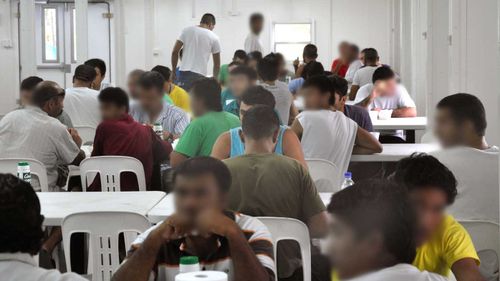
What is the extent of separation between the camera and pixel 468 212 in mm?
3904

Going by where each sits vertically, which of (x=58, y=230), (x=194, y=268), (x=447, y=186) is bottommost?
(x=58, y=230)

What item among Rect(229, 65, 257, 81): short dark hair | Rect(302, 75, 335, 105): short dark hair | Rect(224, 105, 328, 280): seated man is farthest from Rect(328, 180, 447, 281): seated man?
Rect(229, 65, 257, 81): short dark hair

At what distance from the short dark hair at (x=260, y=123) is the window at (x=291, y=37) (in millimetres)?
11594

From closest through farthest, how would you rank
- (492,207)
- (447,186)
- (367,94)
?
(447,186) < (492,207) < (367,94)

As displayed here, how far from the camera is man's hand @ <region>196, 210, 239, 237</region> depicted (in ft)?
7.75

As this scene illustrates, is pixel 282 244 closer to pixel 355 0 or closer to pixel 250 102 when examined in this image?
pixel 250 102

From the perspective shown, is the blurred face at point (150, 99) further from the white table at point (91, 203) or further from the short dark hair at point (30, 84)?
the white table at point (91, 203)

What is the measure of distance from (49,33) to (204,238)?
13.2m

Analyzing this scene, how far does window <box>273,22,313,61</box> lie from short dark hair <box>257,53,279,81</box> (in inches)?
294

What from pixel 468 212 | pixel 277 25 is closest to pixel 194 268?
pixel 468 212

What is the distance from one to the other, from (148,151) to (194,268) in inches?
123

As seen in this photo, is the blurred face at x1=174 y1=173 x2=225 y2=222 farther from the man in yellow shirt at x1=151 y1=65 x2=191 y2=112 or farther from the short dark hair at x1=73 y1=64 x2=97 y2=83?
the short dark hair at x1=73 y1=64 x2=97 y2=83

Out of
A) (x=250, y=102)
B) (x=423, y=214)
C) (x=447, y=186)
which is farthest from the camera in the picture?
(x=250, y=102)

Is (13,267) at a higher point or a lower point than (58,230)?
higher
